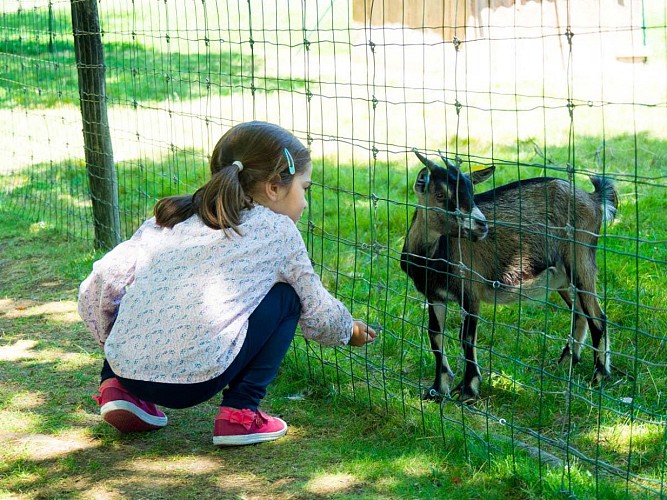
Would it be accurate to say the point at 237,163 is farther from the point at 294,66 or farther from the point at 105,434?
the point at 294,66

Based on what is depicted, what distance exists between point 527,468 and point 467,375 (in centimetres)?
114

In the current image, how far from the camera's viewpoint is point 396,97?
11.9m

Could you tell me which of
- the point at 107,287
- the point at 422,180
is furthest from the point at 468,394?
the point at 107,287

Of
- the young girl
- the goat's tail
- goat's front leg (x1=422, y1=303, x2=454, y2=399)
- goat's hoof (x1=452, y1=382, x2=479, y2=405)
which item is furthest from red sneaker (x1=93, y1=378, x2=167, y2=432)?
the goat's tail

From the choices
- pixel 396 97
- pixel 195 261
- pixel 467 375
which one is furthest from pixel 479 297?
pixel 396 97

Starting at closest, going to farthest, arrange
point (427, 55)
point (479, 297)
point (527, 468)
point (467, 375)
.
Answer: point (527, 468)
point (467, 375)
point (479, 297)
point (427, 55)

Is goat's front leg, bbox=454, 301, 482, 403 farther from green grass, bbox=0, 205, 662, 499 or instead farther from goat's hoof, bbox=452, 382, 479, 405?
green grass, bbox=0, 205, 662, 499

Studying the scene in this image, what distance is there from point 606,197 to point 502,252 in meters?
0.66

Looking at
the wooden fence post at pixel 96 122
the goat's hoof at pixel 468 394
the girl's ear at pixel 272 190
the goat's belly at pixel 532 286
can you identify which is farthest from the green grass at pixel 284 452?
A: the wooden fence post at pixel 96 122

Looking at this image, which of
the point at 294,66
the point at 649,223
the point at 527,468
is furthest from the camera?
the point at 294,66

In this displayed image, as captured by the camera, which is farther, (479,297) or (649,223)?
(649,223)

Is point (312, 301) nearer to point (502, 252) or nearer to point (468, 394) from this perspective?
point (468, 394)

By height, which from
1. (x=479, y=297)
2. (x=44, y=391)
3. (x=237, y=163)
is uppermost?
(x=237, y=163)

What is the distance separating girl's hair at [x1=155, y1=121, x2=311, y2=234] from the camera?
353 cm
